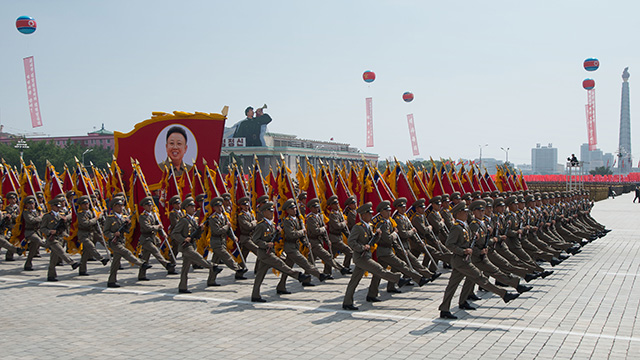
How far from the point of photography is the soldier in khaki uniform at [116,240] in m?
12.3

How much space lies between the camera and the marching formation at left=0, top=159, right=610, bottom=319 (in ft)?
33.2

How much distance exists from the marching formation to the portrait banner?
6.29 ft

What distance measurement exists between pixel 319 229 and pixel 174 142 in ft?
31.9

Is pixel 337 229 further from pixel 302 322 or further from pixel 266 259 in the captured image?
pixel 302 322

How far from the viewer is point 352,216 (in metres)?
14.4

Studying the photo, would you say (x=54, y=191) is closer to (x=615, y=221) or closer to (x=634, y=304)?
(x=634, y=304)

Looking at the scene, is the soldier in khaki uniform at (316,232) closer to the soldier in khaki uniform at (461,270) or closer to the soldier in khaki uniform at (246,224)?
the soldier in khaki uniform at (246,224)

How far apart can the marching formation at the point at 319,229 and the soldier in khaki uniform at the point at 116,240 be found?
0.8 inches

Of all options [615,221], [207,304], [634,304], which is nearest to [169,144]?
[207,304]

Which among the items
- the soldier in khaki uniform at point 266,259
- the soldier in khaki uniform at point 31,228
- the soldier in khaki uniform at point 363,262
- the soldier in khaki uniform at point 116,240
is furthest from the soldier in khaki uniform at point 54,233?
the soldier in khaki uniform at point 363,262

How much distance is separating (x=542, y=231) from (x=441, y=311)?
6.72 meters

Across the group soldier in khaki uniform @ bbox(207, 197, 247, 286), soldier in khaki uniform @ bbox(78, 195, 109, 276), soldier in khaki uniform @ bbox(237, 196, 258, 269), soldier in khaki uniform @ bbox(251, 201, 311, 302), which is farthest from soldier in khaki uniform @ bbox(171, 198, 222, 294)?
soldier in khaki uniform @ bbox(78, 195, 109, 276)

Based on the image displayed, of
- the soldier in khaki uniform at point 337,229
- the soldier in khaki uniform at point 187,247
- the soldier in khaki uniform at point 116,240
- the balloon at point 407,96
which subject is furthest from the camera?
the balloon at point 407,96

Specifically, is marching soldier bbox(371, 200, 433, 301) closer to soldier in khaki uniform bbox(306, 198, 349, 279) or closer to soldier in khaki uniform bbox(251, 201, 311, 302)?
soldier in khaki uniform bbox(251, 201, 311, 302)
